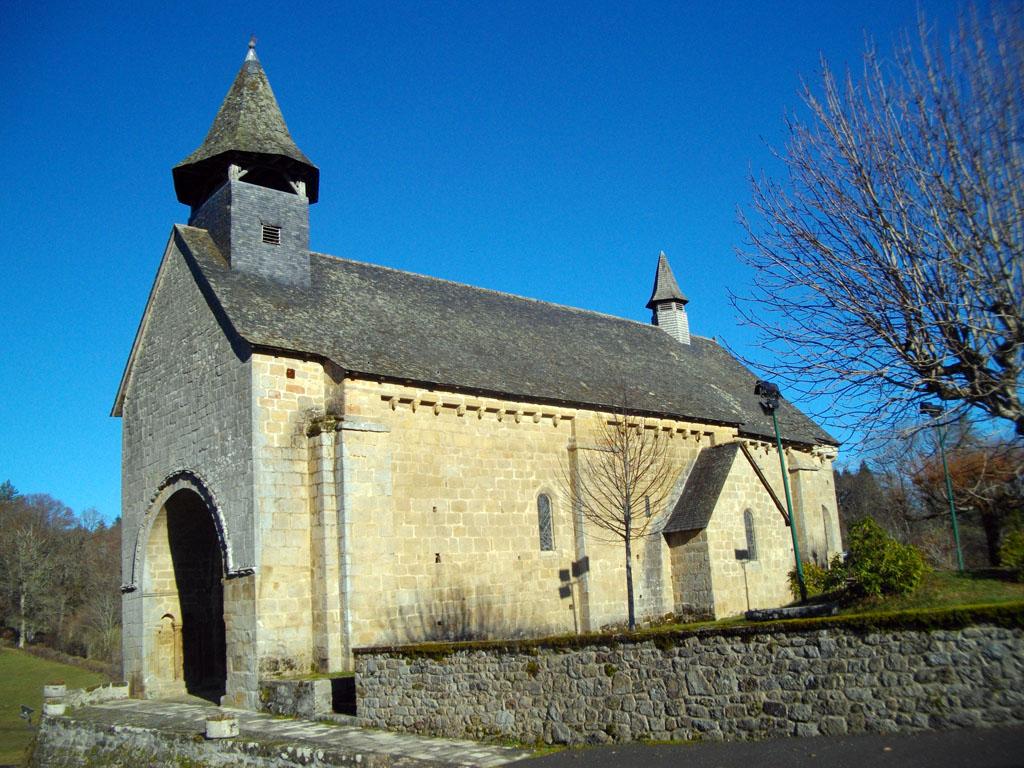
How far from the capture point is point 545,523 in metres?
22.4

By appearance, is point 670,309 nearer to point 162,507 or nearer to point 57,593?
point 162,507

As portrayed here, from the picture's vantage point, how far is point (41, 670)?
1886 inches

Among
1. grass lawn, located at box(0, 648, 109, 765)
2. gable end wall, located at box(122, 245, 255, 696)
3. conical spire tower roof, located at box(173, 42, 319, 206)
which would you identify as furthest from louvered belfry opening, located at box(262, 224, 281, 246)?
grass lawn, located at box(0, 648, 109, 765)

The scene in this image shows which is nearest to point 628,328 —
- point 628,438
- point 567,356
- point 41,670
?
point 567,356

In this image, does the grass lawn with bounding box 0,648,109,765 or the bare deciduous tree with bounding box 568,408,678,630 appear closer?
the bare deciduous tree with bounding box 568,408,678,630

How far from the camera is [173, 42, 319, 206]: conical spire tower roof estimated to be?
22.2 m

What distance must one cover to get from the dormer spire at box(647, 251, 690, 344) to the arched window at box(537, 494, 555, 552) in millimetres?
13659

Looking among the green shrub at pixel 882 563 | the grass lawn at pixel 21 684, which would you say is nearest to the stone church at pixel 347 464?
the green shrub at pixel 882 563

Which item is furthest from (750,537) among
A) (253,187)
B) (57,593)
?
(57,593)

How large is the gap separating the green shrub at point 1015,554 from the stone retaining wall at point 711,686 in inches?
307

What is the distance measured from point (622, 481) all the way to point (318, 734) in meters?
10.5

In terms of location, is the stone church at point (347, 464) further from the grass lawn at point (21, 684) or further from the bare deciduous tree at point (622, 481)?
the grass lawn at point (21, 684)

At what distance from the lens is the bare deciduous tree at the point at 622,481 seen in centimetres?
2202

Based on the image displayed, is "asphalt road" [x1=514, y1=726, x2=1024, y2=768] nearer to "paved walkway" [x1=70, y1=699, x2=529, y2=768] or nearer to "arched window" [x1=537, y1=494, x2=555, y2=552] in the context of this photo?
"paved walkway" [x1=70, y1=699, x2=529, y2=768]
